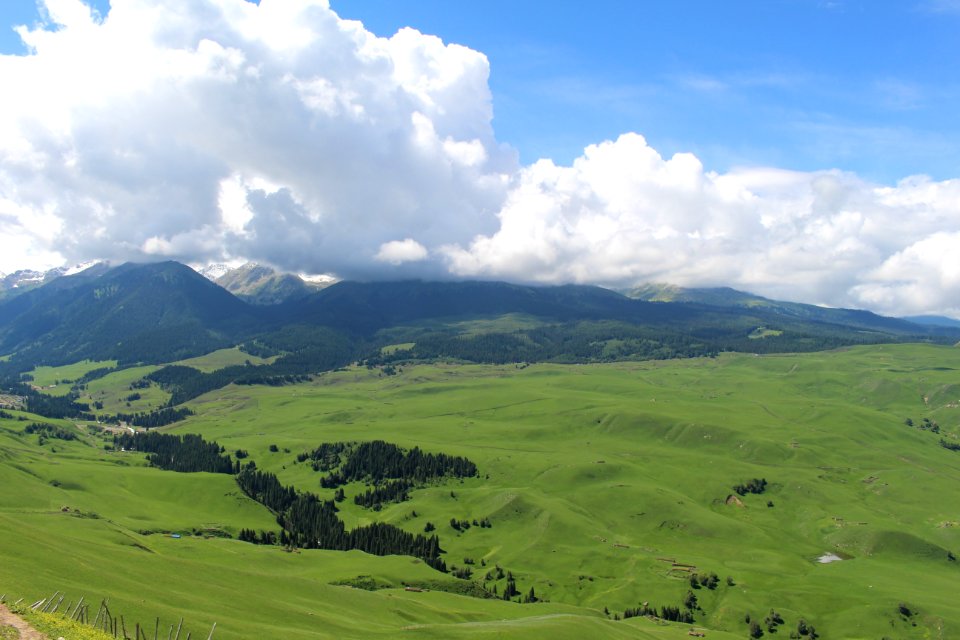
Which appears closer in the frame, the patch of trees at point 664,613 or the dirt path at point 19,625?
the dirt path at point 19,625

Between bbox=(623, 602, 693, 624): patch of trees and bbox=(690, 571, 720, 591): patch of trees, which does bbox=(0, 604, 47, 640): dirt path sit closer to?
bbox=(623, 602, 693, 624): patch of trees

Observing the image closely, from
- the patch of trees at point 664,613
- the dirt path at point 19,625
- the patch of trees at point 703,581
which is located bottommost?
the patch of trees at point 664,613

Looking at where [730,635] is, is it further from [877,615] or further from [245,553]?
[245,553]

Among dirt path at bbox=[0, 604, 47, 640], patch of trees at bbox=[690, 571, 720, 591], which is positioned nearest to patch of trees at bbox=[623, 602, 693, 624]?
patch of trees at bbox=[690, 571, 720, 591]

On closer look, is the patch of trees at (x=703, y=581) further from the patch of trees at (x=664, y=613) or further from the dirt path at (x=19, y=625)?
the dirt path at (x=19, y=625)

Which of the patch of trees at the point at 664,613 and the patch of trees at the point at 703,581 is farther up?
the patch of trees at the point at 703,581

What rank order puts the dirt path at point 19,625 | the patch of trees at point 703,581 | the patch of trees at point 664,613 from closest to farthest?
the dirt path at point 19,625, the patch of trees at point 664,613, the patch of trees at point 703,581

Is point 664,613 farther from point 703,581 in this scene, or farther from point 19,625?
point 19,625

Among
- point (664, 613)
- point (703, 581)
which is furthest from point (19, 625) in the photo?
point (703, 581)

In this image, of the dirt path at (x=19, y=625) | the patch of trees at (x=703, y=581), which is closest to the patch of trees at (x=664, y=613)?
the patch of trees at (x=703, y=581)
